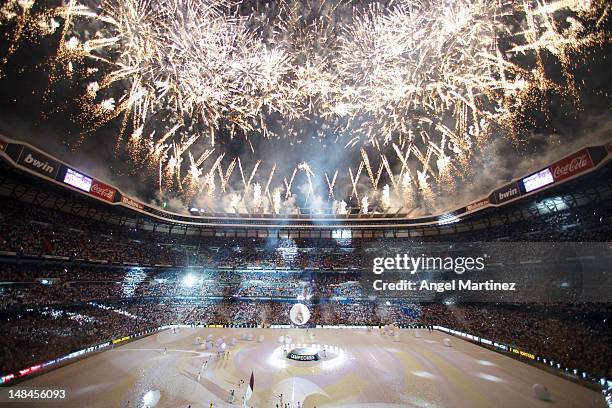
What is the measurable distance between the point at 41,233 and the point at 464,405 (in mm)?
41602

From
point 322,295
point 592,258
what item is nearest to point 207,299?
point 322,295

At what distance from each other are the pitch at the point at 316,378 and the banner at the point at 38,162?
55.6 ft

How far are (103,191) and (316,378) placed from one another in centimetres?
3148

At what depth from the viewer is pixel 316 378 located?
21844 millimetres

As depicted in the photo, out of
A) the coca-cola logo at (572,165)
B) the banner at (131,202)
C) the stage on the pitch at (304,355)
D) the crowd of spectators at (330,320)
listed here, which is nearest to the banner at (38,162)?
the banner at (131,202)

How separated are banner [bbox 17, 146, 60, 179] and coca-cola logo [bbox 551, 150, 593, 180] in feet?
144

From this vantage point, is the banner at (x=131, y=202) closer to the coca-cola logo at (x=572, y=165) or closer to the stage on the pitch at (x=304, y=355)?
the stage on the pitch at (x=304, y=355)

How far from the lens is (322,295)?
4916 centimetres

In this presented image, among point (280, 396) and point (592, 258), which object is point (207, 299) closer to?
point (280, 396)

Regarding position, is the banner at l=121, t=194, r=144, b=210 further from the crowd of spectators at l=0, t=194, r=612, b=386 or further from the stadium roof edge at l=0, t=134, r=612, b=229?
the crowd of spectators at l=0, t=194, r=612, b=386

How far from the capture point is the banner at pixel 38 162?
25.2m

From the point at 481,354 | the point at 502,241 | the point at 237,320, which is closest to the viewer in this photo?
the point at 481,354

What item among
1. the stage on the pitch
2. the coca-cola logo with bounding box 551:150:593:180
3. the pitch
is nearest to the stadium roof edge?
the coca-cola logo with bounding box 551:150:593:180

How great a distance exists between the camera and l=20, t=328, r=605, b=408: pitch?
706 inches
